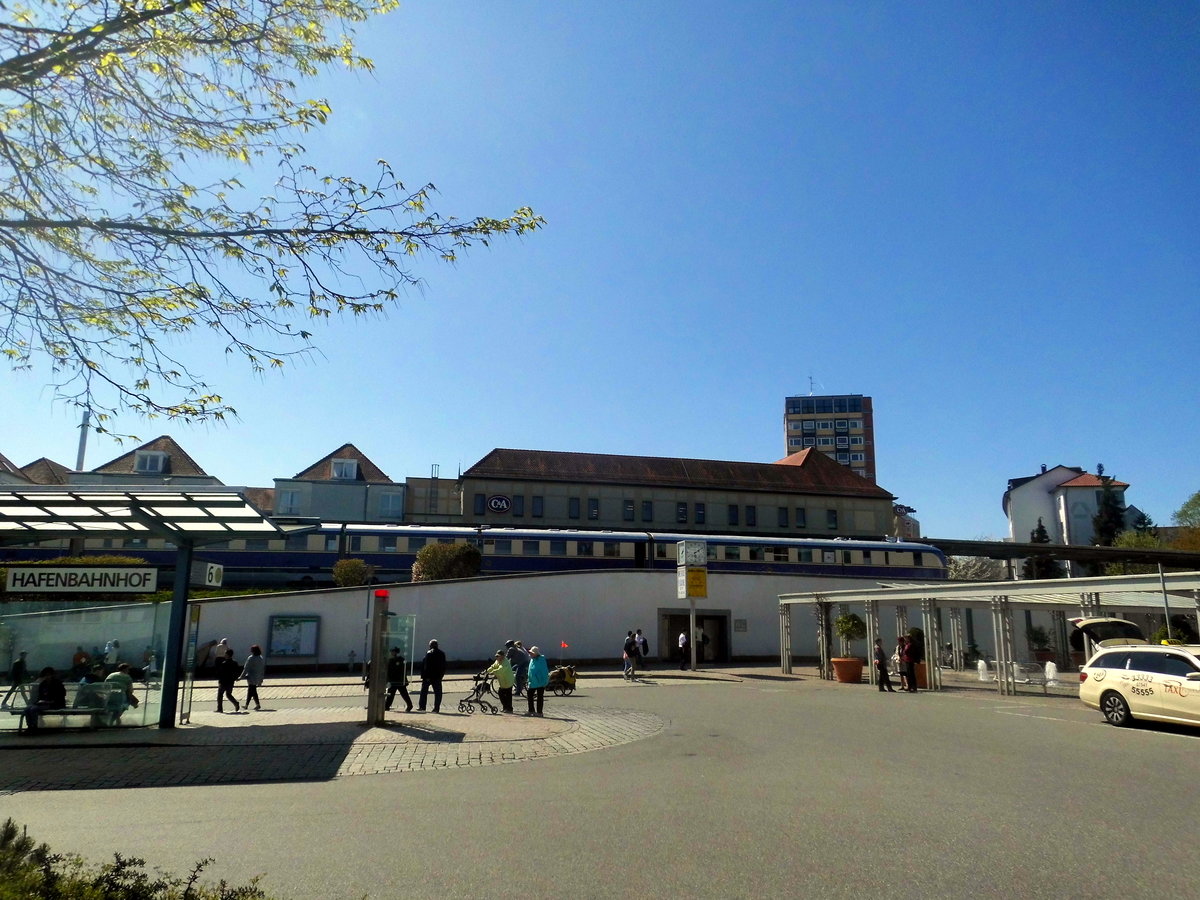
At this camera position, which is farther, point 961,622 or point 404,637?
point 961,622

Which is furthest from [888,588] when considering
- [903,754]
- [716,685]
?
[903,754]

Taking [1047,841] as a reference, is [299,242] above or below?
above

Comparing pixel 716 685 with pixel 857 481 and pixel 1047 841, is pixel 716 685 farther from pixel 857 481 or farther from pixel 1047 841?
pixel 857 481

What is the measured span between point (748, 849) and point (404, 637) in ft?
50.1

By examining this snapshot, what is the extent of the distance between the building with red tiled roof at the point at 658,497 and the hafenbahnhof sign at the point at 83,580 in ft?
173

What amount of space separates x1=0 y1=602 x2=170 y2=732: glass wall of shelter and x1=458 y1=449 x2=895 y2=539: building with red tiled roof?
2090 inches

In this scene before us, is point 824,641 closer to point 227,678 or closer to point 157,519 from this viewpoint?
point 227,678

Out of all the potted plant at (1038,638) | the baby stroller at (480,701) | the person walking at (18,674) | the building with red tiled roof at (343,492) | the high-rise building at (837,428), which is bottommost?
the baby stroller at (480,701)

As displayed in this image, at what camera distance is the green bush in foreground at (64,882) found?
4.44 metres

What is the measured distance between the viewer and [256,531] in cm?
1855

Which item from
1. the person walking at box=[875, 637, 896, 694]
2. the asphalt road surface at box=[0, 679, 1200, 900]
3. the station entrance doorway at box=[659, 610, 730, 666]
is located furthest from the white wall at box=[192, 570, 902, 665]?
the asphalt road surface at box=[0, 679, 1200, 900]

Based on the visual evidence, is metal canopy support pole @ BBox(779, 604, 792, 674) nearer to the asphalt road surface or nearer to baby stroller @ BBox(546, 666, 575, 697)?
baby stroller @ BBox(546, 666, 575, 697)

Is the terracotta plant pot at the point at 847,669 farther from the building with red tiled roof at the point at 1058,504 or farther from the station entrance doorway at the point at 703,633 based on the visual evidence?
the building with red tiled roof at the point at 1058,504

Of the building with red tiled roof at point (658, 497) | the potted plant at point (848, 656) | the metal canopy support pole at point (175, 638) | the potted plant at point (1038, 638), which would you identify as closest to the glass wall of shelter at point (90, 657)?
the metal canopy support pole at point (175, 638)
